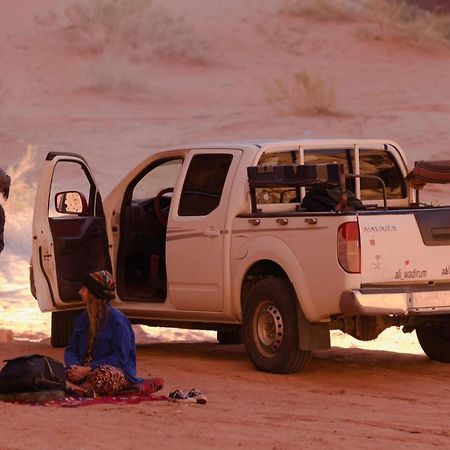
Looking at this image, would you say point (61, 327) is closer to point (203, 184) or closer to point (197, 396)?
point (203, 184)

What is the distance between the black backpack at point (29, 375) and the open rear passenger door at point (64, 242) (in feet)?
10.2

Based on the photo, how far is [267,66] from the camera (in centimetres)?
3759

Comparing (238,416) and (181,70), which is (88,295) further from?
(181,70)

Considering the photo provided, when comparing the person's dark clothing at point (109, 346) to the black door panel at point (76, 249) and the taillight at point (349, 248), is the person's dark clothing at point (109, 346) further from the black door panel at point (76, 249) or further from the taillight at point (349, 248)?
the black door panel at point (76, 249)

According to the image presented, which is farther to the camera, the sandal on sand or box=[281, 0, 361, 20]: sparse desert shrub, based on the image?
box=[281, 0, 361, 20]: sparse desert shrub

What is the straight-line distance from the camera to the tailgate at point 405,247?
1157cm

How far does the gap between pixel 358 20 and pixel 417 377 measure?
29.9 m

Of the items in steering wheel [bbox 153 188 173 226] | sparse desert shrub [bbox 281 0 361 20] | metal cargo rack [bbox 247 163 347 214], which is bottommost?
steering wheel [bbox 153 188 173 226]

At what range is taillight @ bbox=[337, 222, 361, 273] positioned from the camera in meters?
11.5

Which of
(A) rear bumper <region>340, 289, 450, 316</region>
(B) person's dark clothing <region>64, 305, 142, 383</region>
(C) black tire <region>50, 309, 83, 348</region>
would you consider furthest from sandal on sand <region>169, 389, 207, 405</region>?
(C) black tire <region>50, 309, 83, 348</region>

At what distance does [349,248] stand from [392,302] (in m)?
0.49

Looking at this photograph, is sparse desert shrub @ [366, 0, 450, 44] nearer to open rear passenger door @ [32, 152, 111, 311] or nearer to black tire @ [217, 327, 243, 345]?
black tire @ [217, 327, 243, 345]

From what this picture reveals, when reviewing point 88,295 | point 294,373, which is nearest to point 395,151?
point 294,373

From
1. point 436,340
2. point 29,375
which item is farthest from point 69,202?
point 29,375
